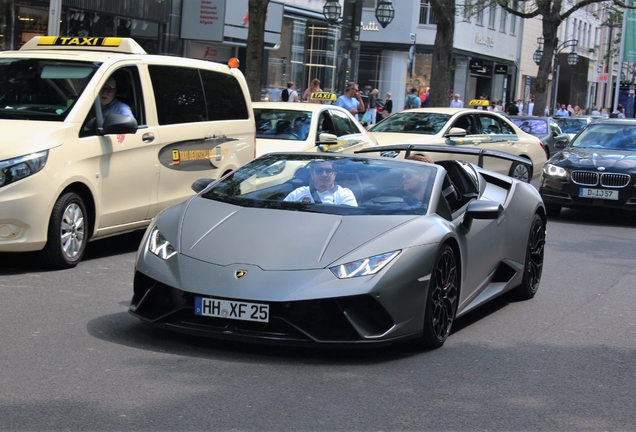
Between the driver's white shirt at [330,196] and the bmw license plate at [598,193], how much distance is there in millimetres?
8831

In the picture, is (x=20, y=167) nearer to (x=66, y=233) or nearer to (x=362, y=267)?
(x=66, y=233)

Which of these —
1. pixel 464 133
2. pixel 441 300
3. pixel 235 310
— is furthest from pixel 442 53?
pixel 235 310

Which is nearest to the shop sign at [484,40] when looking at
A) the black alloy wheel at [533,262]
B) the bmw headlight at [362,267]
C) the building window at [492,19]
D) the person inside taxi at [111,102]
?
the building window at [492,19]

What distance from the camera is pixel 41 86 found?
914cm

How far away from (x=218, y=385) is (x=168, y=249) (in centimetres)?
122

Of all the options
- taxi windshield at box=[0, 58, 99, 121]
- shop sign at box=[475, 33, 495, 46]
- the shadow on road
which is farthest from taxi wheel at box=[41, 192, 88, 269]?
shop sign at box=[475, 33, 495, 46]

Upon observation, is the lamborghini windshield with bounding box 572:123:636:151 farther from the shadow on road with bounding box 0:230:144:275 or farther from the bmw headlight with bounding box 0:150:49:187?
the bmw headlight with bounding box 0:150:49:187

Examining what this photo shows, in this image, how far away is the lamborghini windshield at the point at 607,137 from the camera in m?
15.8

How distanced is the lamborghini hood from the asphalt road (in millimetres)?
548

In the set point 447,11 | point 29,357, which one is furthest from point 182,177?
point 447,11

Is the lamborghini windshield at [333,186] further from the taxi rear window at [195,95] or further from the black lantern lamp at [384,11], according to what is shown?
the black lantern lamp at [384,11]

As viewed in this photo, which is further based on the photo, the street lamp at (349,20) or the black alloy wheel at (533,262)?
the street lamp at (349,20)

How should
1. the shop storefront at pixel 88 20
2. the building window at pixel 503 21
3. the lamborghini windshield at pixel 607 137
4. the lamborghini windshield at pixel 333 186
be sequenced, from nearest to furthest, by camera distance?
1. the lamborghini windshield at pixel 333 186
2. the lamborghini windshield at pixel 607 137
3. the shop storefront at pixel 88 20
4. the building window at pixel 503 21

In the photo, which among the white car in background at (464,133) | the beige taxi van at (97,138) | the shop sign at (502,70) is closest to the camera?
the beige taxi van at (97,138)
